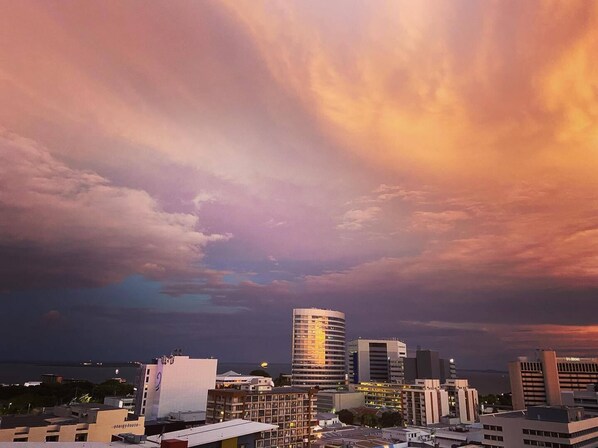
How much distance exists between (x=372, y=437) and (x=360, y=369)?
11636 centimetres

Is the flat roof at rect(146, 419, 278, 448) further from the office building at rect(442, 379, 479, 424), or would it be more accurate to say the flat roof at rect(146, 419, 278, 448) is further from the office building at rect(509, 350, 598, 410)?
the office building at rect(509, 350, 598, 410)

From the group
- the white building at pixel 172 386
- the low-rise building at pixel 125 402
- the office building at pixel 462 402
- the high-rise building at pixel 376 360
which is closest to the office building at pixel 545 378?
the office building at pixel 462 402

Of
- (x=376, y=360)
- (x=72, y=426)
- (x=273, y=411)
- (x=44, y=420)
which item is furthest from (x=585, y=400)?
(x=44, y=420)

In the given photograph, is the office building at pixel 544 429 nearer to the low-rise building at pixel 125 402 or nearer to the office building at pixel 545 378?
the office building at pixel 545 378

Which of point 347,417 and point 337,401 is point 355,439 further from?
point 337,401

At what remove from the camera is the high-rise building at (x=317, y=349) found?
518 ft

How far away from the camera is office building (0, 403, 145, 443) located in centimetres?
4959

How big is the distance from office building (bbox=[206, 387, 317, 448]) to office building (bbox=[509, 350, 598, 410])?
8050cm

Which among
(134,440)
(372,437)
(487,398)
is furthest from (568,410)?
(487,398)

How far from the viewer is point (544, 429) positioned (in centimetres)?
5856

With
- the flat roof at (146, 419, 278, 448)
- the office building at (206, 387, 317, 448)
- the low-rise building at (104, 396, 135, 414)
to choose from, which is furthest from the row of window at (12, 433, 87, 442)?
the low-rise building at (104, 396, 135, 414)

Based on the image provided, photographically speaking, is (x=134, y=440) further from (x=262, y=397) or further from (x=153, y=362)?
(x=153, y=362)

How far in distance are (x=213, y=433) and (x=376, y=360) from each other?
168007mm

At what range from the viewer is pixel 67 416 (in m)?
60.9
